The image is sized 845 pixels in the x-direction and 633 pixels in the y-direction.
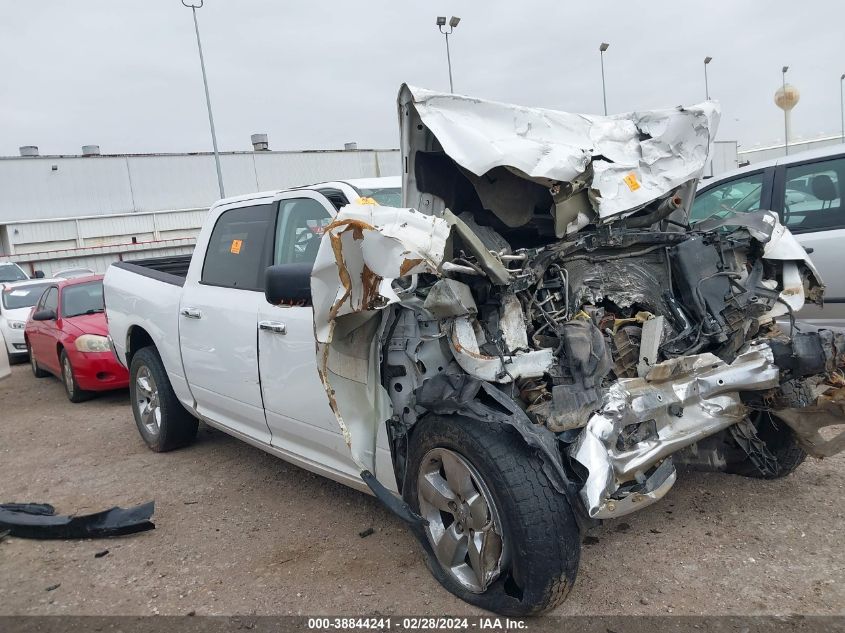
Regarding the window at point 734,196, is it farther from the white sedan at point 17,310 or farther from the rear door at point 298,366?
the white sedan at point 17,310

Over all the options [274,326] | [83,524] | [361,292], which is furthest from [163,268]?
[361,292]

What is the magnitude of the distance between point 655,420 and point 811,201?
369 centimetres

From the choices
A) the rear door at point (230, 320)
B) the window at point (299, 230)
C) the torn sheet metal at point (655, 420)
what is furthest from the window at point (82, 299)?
the torn sheet metal at point (655, 420)

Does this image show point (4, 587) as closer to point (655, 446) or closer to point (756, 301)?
point (655, 446)

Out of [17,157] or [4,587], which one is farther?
[17,157]

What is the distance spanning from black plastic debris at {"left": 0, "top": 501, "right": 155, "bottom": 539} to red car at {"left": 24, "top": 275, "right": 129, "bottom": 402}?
341cm

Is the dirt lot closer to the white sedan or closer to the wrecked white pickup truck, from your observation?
the wrecked white pickup truck

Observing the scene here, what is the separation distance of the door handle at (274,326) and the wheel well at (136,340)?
2094 mm

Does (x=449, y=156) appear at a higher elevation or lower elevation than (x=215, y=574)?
higher

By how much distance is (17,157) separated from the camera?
32844 millimetres

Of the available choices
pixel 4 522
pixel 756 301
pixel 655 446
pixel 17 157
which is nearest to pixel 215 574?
pixel 4 522

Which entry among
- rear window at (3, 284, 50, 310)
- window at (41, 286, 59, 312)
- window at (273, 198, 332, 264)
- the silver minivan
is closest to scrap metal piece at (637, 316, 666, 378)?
window at (273, 198, 332, 264)

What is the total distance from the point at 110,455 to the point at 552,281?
4.08 meters

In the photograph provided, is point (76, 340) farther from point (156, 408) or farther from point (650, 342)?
point (650, 342)
